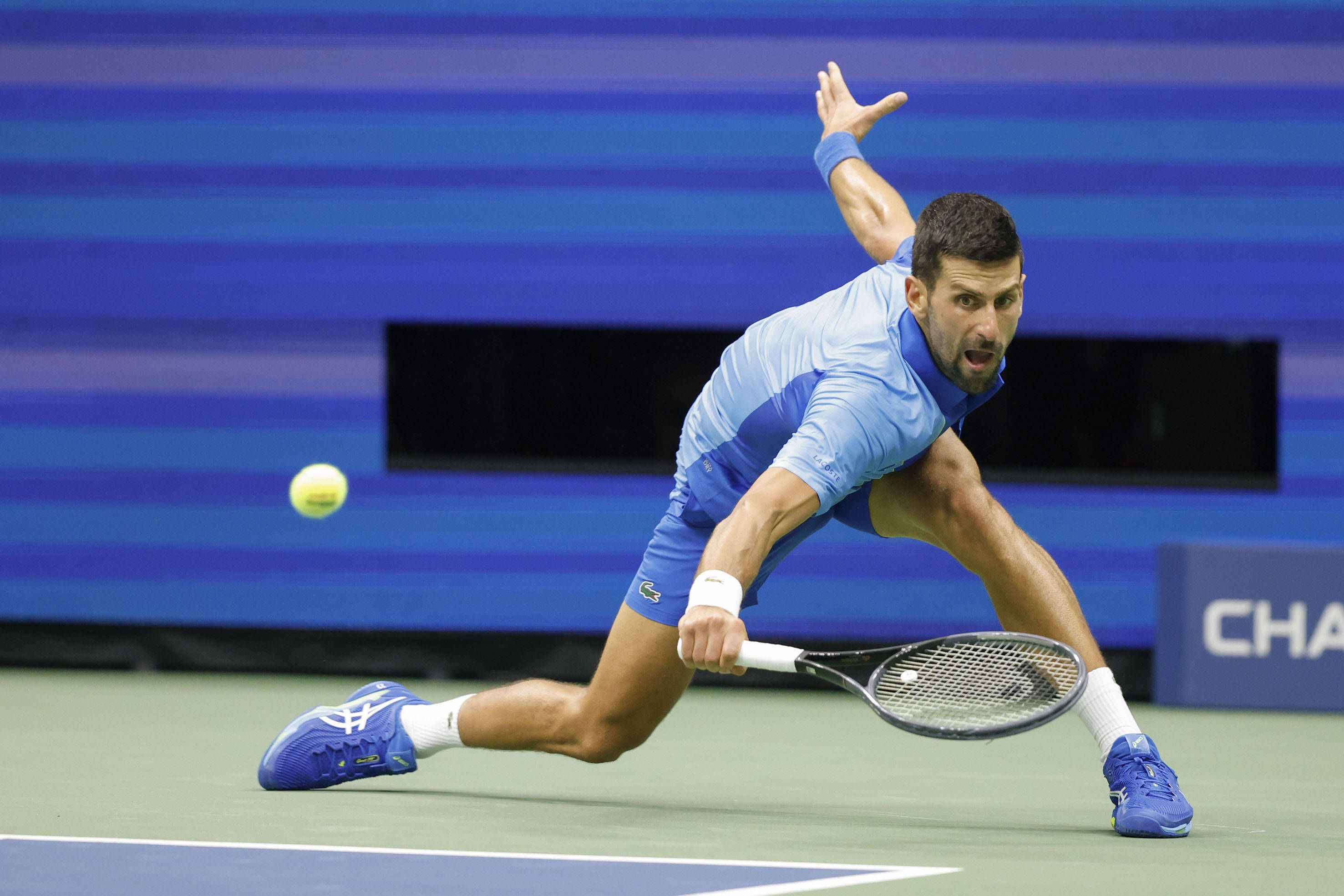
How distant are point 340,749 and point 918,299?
173cm

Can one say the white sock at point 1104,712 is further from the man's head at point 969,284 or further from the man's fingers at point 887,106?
the man's fingers at point 887,106

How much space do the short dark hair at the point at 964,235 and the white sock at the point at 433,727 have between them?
1.49m

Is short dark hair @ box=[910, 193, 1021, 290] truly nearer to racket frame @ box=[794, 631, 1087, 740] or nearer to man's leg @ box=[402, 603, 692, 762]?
racket frame @ box=[794, 631, 1087, 740]

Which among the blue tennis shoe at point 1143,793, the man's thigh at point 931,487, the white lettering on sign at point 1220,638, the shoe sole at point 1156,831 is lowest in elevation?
the white lettering on sign at point 1220,638

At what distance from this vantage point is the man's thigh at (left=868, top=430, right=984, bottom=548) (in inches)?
155

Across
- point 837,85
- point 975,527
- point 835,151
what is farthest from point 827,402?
point 837,85

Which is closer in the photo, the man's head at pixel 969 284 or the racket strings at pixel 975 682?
the racket strings at pixel 975 682

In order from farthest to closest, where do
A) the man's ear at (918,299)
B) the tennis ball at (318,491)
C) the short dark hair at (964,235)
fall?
the tennis ball at (318,491) < the man's ear at (918,299) < the short dark hair at (964,235)

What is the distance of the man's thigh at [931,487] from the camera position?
3.93 metres

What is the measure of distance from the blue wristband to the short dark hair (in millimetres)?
895

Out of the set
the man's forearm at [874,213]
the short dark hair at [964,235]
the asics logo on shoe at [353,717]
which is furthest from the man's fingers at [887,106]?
the asics logo on shoe at [353,717]

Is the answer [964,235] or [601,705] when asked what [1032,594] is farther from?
[601,705]

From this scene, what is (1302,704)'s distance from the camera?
284 inches

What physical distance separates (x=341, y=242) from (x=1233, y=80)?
4032mm
